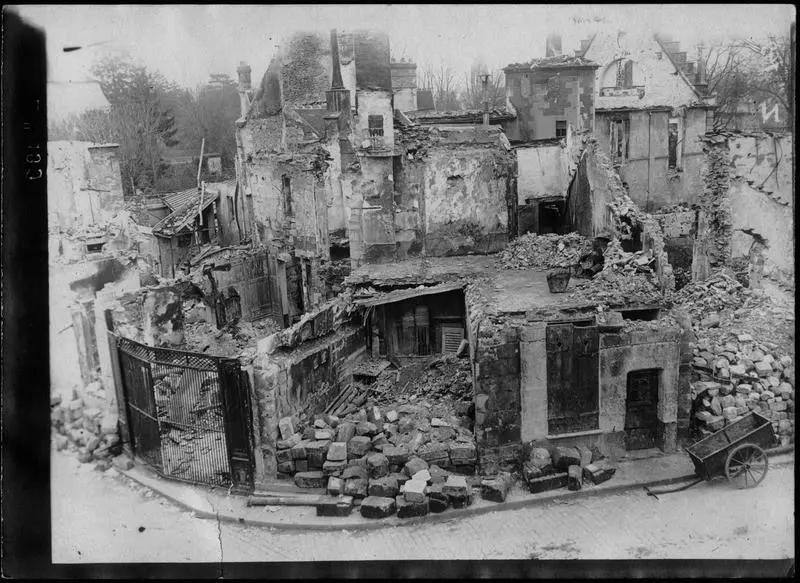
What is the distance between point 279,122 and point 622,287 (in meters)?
16.0

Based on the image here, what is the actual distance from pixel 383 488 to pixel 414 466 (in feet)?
2.61

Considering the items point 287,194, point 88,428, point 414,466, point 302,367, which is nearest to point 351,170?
point 287,194

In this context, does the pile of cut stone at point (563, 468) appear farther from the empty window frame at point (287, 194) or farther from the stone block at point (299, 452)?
the empty window frame at point (287, 194)

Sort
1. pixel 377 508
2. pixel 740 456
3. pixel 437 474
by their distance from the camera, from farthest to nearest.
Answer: pixel 437 474 → pixel 740 456 → pixel 377 508

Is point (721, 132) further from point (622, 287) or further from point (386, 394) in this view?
point (386, 394)

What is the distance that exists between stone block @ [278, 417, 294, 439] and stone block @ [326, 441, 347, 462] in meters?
0.79

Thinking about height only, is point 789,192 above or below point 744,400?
above

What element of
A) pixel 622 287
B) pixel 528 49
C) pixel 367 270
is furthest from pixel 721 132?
pixel 367 270

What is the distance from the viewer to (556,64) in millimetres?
A: 26656

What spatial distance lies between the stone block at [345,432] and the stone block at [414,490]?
1.76 meters

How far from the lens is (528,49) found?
12750 millimetres

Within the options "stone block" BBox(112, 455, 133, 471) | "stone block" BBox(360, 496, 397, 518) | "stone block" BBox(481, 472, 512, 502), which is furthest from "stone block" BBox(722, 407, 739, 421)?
"stone block" BBox(112, 455, 133, 471)

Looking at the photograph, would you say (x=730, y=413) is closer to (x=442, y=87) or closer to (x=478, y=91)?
(x=442, y=87)

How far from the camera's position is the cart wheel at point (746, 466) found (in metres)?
11.1
